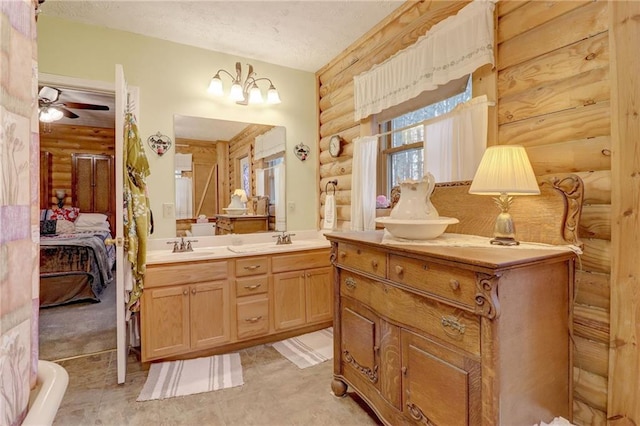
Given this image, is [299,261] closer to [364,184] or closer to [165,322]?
[364,184]

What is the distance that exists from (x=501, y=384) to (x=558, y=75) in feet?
4.74

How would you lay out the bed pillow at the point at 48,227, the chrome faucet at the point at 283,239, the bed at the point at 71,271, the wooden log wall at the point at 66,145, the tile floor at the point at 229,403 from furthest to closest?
1. the wooden log wall at the point at 66,145
2. the bed pillow at the point at 48,227
3. the bed at the point at 71,271
4. the chrome faucet at the point at 283,239
5. the tile floor at the point at 229,403

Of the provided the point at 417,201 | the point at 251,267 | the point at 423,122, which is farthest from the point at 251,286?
the point at 423,122

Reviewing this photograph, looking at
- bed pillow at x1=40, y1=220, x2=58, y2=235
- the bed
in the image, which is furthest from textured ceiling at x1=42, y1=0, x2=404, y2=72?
bed pillow at x1=40, y1=220, x2=58, y2=235

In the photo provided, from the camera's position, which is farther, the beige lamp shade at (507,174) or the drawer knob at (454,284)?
the beige lamp shade at (507,174)

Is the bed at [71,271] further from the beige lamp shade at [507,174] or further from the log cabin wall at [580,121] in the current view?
the log cabin wall at [580,121]

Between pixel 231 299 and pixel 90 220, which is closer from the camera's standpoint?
pixel 231 299

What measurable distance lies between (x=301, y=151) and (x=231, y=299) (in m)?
1.74

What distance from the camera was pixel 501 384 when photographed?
117 cm

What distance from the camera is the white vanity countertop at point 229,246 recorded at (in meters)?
2.60

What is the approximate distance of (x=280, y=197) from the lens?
350cm

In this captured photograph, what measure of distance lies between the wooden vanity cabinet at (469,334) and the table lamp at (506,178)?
208mm

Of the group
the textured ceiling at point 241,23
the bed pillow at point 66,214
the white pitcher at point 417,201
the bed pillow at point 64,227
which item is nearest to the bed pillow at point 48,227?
the bed pillow at point 64,227

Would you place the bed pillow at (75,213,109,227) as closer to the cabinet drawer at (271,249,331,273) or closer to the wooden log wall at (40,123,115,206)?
the wooden log wall at (40,123,115,206)
